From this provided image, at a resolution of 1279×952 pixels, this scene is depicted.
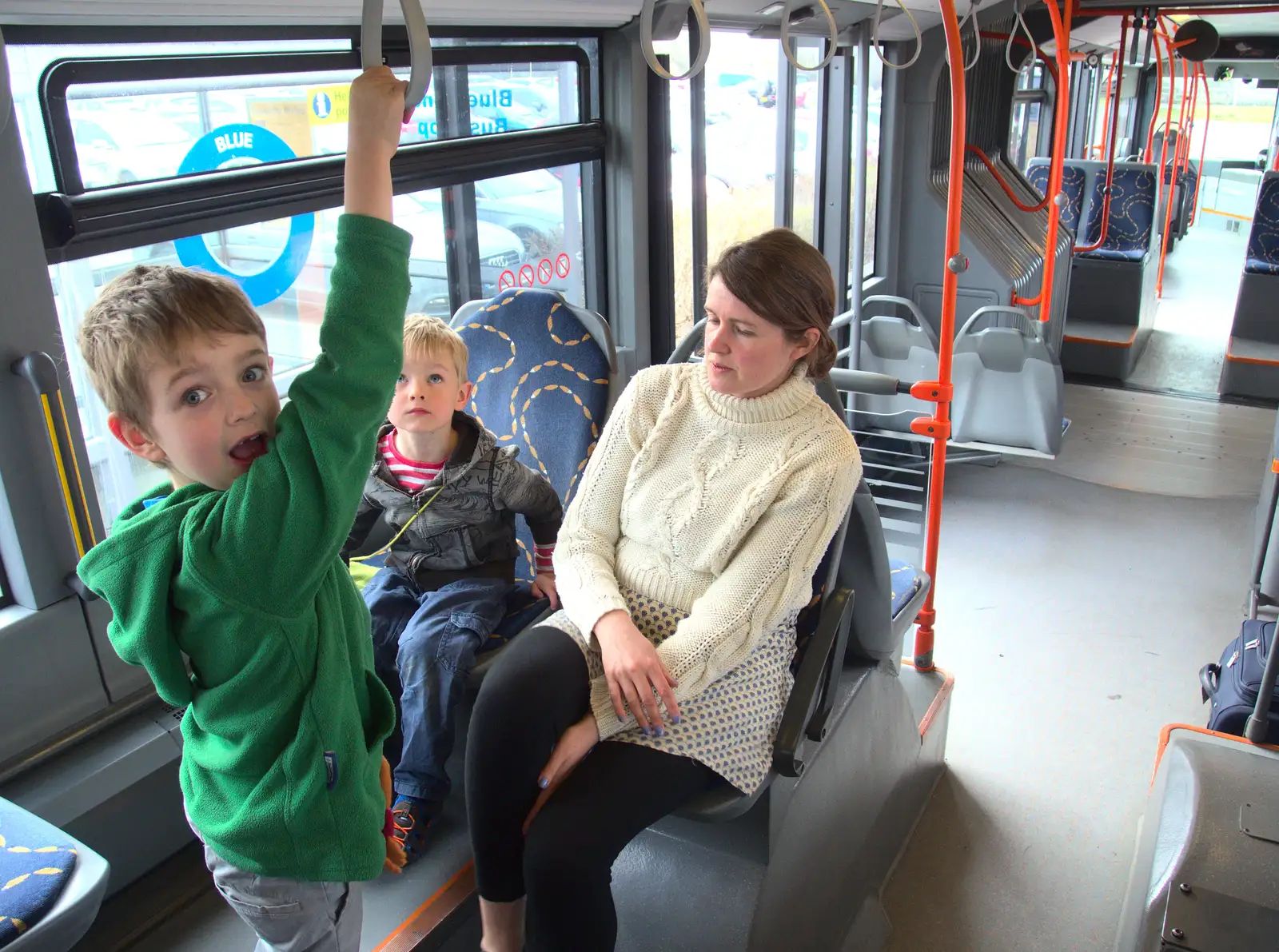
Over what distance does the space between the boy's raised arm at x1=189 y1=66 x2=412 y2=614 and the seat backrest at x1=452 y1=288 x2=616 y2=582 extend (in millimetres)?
1242

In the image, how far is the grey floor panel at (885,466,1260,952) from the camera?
2498 millimetres

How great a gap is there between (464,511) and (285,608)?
37.1 inches

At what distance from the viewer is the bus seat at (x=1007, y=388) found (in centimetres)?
473

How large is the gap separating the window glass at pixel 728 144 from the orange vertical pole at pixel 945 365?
1.06 meters

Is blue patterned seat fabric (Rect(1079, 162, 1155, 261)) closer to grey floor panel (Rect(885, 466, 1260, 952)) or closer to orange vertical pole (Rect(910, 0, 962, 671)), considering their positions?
grey floor panel (Rect(885, 466, 1260, 952))

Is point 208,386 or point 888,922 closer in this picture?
point 208,386

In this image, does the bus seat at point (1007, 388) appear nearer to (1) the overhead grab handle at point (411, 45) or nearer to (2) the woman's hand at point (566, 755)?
(2) the woman's hand at point (566, 755)

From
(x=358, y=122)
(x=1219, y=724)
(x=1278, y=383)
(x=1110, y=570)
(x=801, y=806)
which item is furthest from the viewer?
(x=1278, y=383)

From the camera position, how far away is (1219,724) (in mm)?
2447

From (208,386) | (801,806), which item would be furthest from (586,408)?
(208,386)

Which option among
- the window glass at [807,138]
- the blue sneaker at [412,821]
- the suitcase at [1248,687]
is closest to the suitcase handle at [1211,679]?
the suitcase at [1248,687]

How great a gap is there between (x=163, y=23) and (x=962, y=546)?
144 inches

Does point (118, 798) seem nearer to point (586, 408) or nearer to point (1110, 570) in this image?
point (586, 408)

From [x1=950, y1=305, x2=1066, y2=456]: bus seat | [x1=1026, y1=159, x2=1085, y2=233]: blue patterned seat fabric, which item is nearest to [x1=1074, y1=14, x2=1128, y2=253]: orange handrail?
[x1=1026, y1=159, x2=1085, y2=233]: blue patterned seat fabric
